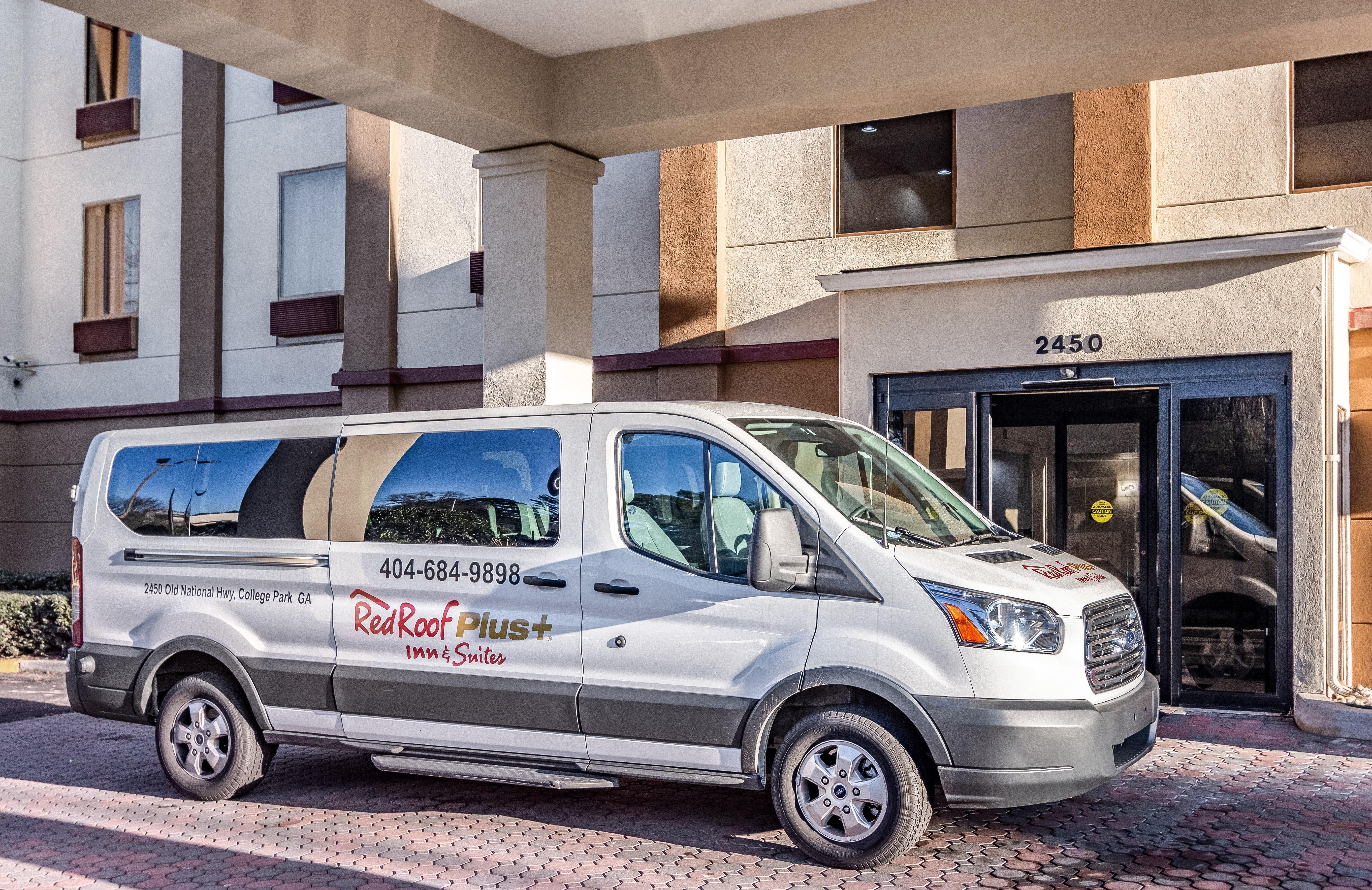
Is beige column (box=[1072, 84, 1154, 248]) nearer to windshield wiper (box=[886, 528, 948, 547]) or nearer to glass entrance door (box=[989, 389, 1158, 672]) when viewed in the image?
glass entrance door (box=[989, 389, 1158, 672])

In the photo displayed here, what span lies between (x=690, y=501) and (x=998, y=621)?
163cm

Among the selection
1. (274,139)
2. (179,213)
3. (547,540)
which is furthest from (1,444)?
(547,540)

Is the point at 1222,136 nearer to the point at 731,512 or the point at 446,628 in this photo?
the point at 731,512

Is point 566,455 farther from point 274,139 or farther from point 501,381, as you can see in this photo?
point 274,139

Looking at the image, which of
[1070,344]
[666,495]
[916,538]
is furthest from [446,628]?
[1070,344]

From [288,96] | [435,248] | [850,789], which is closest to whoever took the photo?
[850,789]

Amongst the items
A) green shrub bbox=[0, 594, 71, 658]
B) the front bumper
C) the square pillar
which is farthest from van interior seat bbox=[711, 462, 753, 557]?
the square pillar

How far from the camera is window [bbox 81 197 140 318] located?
728 inches

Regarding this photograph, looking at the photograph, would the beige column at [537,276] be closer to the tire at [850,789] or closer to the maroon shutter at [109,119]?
the tire at [850,789]

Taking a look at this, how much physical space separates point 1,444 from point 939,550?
17039 millimetres

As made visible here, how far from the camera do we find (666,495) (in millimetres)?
6680

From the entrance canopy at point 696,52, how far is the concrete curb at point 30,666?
25.5 feet

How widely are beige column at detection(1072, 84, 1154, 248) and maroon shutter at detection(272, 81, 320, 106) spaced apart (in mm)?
10047

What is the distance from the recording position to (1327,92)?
11.2 m
